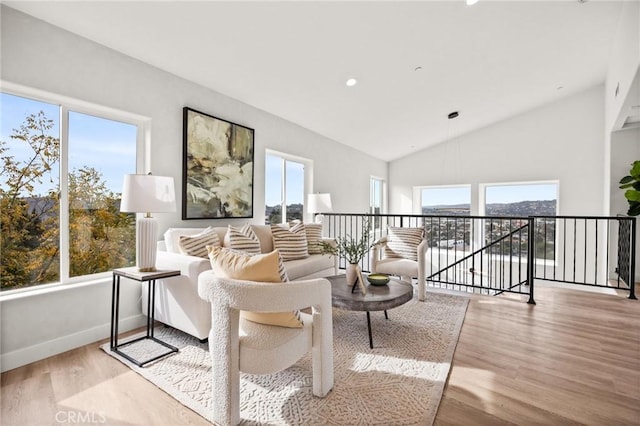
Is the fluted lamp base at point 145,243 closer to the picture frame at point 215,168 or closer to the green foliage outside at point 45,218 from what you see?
the green foliage outside at point 45,218

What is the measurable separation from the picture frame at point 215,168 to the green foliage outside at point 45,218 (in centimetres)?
75

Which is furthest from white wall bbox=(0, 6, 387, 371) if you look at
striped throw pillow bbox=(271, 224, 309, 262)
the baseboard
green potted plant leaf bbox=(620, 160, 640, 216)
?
green potted plant leaf bbox=(620, 160, 640, 216)

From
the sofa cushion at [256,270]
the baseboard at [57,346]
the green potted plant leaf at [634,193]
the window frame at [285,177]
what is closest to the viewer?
the sofa cushion at [256,270]

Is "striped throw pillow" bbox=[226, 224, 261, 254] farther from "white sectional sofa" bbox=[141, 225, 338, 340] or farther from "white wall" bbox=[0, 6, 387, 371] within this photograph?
"white wall" bbox=[0, 6, 387, 371]

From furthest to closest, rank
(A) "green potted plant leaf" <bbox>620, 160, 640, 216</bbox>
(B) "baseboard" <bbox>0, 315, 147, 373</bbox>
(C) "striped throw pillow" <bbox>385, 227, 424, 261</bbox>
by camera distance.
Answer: (A) "green potted plant leaf" <bbox>620, 160, 640, 216</bbox>, (C) "striped throw pillow" <bbox>385, 227, 424, 261</bbox>, (B) "baseboard" <bbox>0, 315, 147, 373</bbox>

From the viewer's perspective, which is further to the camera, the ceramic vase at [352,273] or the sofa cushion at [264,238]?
the sofa cushion at [264,238]

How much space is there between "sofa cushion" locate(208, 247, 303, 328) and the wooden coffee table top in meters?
0.74

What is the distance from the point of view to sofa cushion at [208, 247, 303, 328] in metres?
1.66

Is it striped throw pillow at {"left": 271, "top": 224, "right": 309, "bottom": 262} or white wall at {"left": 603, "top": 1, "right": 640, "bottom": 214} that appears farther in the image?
striped throw pillow at {"left": 271, "top": 224, "right": 309, "bottom": 262}

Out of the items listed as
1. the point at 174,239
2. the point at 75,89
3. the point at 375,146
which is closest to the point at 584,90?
the point at 375,146

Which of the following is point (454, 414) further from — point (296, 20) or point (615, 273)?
point (615, 273)

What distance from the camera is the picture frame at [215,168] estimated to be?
3.44 m

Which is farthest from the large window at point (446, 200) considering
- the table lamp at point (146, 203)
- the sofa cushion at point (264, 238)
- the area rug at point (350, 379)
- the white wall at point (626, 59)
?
the table lamp at point (146, 203)

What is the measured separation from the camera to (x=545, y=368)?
2.17 m
